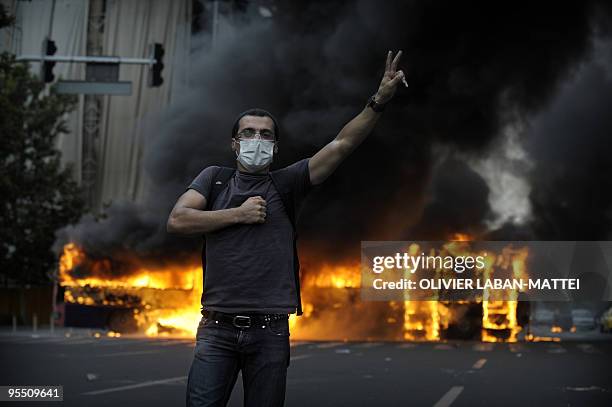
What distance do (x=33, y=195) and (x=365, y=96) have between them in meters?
12.9

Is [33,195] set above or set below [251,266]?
above

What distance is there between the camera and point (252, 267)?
3410 mm

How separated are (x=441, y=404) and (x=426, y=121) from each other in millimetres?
23326

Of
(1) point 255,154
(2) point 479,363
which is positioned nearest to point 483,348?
(2) point 479,363

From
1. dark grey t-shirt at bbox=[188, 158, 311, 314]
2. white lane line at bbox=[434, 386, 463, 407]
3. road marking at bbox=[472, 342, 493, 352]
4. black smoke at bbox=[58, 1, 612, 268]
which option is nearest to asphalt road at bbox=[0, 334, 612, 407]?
white lane line at bbox=[434, 386, 463, 407]

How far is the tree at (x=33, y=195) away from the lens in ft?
114

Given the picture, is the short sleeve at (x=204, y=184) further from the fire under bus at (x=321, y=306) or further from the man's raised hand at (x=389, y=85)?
the fire under bus at (x=321, y=306)

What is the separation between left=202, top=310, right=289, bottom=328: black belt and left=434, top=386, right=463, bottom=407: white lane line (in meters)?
6.12

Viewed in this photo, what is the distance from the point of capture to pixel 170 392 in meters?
10.0

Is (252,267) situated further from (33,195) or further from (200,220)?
(33,195)

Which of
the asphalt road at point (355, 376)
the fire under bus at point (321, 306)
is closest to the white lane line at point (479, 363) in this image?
the asphalt road at point (355, 376)

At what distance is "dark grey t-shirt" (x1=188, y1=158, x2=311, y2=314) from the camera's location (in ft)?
11.2

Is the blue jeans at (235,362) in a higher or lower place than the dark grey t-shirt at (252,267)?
lower

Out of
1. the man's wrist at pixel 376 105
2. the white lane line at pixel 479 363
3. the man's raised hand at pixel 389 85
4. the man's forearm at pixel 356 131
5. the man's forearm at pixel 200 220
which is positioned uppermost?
the man's raised hand at pixel 389 85
